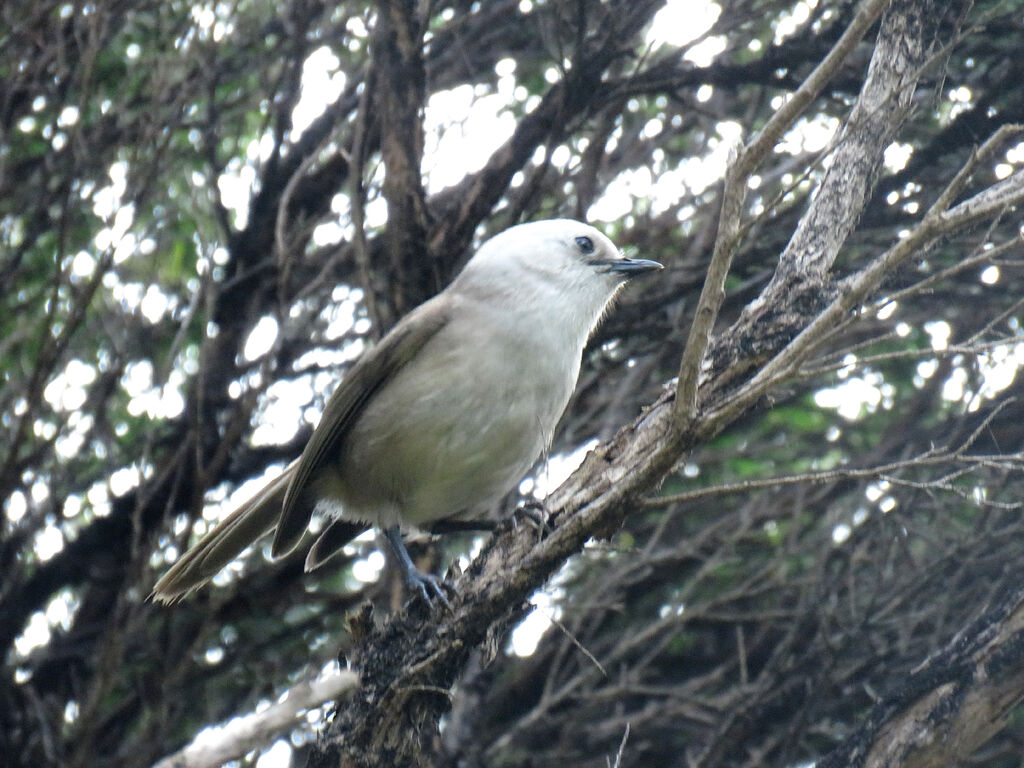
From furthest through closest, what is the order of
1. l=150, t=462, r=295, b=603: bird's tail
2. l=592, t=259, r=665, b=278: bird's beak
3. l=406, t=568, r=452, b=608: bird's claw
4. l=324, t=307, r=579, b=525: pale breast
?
1. l=592, t=259, r=665, b=278: bird's beak
2. l=150, t=462, r=295, b=603: bird's tail
3. l=324, t=307, r=579, b=525: pale breast
4. l=406, t=568, r=452, b=608: bird's claw

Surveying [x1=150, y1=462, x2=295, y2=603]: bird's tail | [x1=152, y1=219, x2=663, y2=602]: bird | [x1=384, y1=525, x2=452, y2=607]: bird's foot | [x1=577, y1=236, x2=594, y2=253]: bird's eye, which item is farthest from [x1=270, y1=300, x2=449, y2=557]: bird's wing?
[x1=577, y1=236, x2=594, y2=253]: bird's eye

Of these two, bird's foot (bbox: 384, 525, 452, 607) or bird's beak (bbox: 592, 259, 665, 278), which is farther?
bird's beak (bbox: 592, 259, 665, 278)

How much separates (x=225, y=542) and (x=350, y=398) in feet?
2.35

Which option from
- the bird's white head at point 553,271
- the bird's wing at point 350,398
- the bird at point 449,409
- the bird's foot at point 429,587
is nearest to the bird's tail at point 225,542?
the bird at point 449,409

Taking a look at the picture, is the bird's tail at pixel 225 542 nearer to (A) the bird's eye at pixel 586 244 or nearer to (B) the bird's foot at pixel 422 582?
(B) the bird's foot at pixel 422 582

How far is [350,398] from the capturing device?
175 inches

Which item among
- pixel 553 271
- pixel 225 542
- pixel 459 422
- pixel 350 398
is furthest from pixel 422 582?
pixel 553 271

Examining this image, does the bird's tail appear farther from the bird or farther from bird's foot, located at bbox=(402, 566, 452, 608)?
bird's foot, located at bbox=(402, 566, 452, 608)

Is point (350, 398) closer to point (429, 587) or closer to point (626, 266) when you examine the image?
point (429, 587)

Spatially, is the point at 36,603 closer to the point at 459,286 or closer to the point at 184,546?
the point at 184,546

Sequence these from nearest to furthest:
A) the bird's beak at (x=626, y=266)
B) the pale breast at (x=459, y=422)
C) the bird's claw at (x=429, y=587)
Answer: the bird's claw at (x=429, y=587) < the pale breast at (x=459, y=422) < the bird's beak at (x=626, y=266)

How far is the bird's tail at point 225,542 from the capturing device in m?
4.34

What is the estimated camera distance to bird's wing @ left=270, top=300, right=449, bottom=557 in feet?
14.3

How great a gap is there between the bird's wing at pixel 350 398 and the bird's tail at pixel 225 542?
117mm
